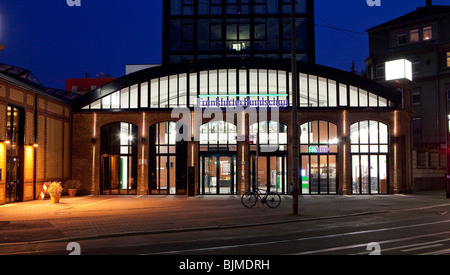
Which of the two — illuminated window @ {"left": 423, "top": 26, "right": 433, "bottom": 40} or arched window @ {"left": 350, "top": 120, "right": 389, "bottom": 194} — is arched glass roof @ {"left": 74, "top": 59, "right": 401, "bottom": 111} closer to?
arched window @ {"left": 350, "top": 120, "right": 389, "bottom": 194}

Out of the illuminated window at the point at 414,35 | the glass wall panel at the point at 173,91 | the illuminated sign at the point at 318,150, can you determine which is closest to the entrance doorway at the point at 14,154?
the glass wall panel at the point at 173,91

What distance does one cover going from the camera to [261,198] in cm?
2131

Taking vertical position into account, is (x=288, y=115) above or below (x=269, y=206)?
above

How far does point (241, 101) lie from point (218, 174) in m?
5.39

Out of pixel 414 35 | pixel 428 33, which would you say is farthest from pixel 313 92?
pixel 414 35

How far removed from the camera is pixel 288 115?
99.5 feet

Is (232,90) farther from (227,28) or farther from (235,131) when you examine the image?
(227,28)

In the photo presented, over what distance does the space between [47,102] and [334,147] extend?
767 inches

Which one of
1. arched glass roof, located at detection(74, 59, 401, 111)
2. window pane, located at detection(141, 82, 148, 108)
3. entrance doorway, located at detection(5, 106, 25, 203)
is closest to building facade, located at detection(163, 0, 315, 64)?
arched glass roof, located at detection(74, 59, 401, 111)

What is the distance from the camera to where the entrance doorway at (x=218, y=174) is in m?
30.0
